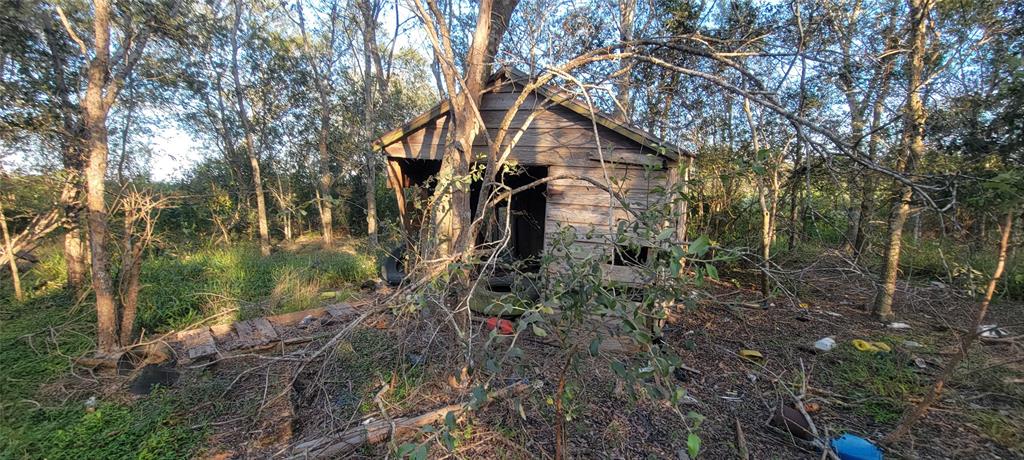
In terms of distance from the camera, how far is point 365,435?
3.01m

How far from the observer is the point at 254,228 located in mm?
12852

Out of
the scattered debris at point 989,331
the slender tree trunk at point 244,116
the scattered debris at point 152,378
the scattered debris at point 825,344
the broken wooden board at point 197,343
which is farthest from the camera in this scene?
the slender tree trunk at point 244,116

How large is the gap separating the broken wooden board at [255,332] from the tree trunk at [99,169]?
1.13 metres

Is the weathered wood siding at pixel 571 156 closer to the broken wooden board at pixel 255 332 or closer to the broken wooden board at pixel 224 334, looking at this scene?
the broken wooden board at pixel 255 332

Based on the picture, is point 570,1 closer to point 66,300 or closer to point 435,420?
point 435,420

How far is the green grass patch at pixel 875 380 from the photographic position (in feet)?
11.9

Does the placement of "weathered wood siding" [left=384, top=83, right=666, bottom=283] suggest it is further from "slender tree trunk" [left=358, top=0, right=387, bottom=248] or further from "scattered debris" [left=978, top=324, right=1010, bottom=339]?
"slender tree trunk" [left=358, top=0, right=387, bottom=248]

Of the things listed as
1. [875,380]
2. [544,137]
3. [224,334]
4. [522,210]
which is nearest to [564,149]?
[544,137]

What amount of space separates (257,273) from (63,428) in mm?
4578

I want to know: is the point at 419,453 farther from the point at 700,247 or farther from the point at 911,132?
the point at 911,132

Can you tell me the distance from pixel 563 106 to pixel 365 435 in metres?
4.44

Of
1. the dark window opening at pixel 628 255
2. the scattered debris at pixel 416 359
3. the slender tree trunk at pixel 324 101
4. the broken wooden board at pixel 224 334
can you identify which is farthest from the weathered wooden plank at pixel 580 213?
the slender tree trunk at pixel 324 101

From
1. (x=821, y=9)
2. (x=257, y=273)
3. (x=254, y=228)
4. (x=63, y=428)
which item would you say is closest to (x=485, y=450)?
(x=63, y=428)

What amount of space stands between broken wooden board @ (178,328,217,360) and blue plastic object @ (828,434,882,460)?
5.96 m
